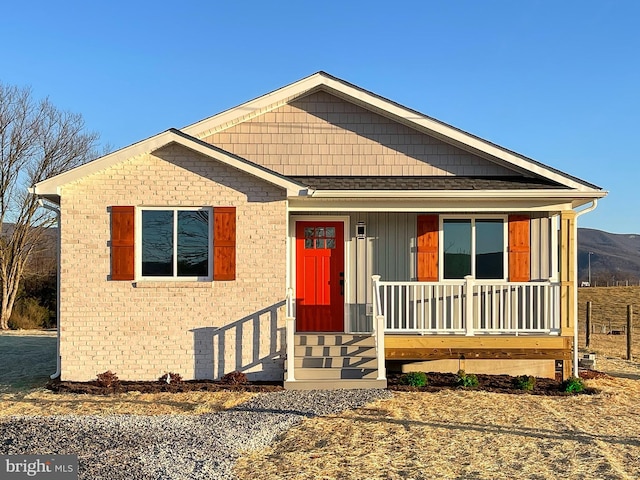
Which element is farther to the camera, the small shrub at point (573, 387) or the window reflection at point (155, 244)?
the window reflection at point (155, 244)

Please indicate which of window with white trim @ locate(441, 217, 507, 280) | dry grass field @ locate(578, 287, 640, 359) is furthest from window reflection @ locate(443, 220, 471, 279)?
dry grass field @ locate(578, 287, 640, 359)

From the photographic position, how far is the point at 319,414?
8.62 metres

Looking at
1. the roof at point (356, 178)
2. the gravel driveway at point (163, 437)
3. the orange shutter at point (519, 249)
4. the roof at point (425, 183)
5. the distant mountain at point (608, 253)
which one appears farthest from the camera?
the distant mountain at point (608, 253)

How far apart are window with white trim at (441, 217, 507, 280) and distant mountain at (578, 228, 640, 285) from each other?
245 ft

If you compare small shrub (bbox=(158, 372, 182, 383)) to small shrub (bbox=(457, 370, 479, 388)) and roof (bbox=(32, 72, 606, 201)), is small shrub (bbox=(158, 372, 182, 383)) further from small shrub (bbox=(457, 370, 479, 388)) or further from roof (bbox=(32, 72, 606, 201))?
small shrub (bbox=(457, 370, 479, 388))

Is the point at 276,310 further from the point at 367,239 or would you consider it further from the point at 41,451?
the point at 41,451

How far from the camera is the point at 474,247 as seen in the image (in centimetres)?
1228

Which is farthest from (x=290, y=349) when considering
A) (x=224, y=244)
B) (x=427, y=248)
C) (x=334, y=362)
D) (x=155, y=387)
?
(x=427, y=248)

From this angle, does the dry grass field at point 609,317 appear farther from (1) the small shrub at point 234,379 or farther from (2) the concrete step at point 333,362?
(1) the small shrub at point 234,379

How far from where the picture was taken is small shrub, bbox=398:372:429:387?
10617 millimetres

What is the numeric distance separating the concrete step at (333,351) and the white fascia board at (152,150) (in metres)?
2.94

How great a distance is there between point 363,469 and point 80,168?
7.15 m

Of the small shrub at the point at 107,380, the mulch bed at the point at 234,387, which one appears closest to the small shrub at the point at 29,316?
the mulch bed at the point at 234,387

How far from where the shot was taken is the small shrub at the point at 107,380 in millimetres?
10594
